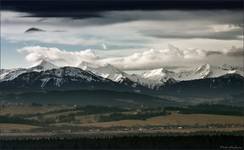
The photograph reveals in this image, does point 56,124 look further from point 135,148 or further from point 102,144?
point 135,148

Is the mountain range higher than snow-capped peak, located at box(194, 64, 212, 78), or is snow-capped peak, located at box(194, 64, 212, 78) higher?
snow-capped peak, located at box(194, 64, 212, 78)

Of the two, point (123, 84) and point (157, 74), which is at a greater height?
point (157, 74)

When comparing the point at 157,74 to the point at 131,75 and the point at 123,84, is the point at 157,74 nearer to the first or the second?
the point at 131,75

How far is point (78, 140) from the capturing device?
178 feet

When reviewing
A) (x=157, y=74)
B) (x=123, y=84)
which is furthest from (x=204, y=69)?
(x=123, y=84)

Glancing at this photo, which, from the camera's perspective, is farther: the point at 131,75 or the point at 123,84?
the point at 123,84

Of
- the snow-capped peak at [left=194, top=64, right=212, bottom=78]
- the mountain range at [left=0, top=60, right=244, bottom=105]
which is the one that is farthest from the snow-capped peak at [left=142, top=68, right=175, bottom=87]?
the snow-capped peak at [left=194, top=64, right=212, bottom=78]

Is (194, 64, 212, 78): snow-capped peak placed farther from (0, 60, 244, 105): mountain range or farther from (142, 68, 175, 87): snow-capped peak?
(142, 68, 175, 87): snow-capped peak

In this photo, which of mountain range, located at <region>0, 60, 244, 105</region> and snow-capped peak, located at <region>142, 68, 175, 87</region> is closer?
snow-capped peak, located at <region>142, 68, 175, 87</region>

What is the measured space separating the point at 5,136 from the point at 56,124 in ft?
47.1

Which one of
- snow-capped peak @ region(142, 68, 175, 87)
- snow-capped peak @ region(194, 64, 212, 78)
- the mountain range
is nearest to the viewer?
snow-capped peak @ region(194, 64, 212, 78)

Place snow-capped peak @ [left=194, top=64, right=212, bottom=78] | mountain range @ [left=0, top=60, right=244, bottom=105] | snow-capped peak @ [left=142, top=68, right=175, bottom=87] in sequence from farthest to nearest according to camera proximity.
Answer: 1. mountain range @ [left=0, top=60, right=244, bottom=105]
2. snow-capped peak @ [left=142, top=68, right=175, bottom=87]
3. snow-capped peak @ [left=194, top=64, right=212, bottom=78]

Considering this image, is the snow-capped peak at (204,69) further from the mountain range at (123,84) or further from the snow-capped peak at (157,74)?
the snow-capped peak at (157,74)

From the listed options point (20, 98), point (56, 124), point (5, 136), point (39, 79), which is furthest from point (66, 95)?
point (5, 136)
